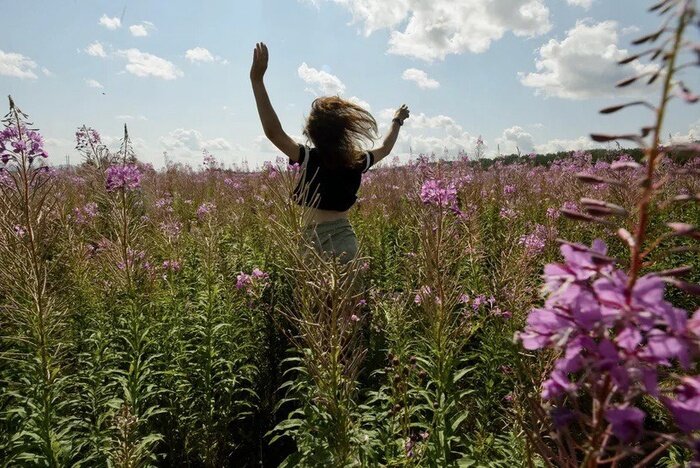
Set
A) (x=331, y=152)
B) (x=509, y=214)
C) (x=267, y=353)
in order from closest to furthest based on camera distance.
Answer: (x=267, y=353) → (x=331, y=152) → (x=509, y=214)

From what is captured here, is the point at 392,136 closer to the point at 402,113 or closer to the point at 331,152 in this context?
the point at 402,113

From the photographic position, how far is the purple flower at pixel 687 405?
738 mm

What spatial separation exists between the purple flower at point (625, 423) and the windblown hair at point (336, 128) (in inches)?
148

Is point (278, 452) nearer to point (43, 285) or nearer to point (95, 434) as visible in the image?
point (95, 434)

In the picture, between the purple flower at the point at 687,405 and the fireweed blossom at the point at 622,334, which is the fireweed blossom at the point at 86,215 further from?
the purple flower at the point at 687,405

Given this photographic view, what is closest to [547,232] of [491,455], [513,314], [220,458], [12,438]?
[513,314]

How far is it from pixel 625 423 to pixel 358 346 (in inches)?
87.2

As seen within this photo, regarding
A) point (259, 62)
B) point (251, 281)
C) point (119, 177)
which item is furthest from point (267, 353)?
point (259, 62)

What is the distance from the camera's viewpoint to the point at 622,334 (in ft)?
2.44

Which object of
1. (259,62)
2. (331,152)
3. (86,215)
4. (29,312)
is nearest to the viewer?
(29,312)

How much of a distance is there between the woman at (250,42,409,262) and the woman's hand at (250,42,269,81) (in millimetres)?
35

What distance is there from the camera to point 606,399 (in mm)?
812

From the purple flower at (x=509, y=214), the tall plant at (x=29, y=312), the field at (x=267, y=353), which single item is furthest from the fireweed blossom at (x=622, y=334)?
the purple flower at (x=509, y=214)

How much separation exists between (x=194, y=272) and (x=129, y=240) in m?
2.15
